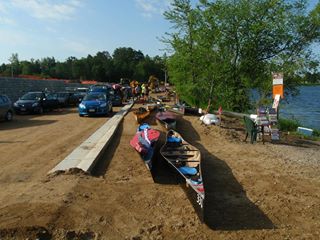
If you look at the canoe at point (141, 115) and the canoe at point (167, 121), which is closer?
the canoe at point (167, 121)

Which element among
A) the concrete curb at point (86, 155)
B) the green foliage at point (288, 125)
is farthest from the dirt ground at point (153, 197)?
the green foliage at point (288, 125)

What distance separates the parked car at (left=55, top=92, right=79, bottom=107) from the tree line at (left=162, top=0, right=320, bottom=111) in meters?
11.5

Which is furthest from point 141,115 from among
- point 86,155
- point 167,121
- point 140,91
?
point 140,91

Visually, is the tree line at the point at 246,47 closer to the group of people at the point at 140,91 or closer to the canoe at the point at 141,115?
the canoe at the point at 141,115

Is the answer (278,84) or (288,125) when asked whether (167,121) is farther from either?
(288,125)

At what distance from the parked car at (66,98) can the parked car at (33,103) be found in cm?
404

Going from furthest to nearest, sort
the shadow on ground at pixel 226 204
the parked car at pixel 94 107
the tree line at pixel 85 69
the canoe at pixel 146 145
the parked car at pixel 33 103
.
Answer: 1. the tree line at pixel 85 69
2. the parked car at pixel 33 103
3. the parked car at pixel 94 107
4. the canoe at pixel 146 145
5. the shadow on ground at pixel 226 204

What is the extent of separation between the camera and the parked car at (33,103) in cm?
2764

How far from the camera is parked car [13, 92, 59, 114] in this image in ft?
90.7

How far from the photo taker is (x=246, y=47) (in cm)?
2873

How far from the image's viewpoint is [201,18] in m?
28.8

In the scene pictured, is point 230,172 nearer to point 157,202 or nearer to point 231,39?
point 157,202

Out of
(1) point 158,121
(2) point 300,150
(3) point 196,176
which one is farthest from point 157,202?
(1) point 158,121

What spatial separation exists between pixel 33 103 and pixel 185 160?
19.5 metres
